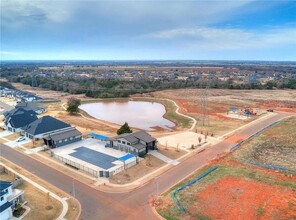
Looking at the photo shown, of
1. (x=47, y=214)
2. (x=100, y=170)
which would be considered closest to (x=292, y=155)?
→ (x=100, y=170)

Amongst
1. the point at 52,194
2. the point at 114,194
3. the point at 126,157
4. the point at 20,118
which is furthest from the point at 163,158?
the point at 20,118

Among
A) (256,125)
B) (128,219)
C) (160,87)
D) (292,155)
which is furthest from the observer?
(160,87)

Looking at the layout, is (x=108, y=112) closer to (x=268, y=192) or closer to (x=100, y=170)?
(x=100, y=170)

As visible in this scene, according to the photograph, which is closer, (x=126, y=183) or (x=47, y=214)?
(x=47, y=214)

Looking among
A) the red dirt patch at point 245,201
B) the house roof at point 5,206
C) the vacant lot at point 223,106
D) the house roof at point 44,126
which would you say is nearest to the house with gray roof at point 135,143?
the house roof at point 44,126

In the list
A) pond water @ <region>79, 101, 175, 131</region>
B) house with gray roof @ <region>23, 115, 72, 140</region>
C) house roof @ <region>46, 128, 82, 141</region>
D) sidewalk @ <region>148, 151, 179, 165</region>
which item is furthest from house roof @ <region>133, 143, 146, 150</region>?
pond water @ <region>79, 101, 175, 131</region>

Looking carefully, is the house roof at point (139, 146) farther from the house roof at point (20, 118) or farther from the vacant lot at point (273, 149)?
the house roof at point (20, 118)

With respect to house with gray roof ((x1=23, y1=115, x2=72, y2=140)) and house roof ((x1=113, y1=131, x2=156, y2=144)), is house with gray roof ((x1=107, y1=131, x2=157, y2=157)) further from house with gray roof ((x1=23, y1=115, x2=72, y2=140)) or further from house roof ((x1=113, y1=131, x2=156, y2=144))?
house with gray roof ((x1=23, y1=115, x2=72, y2=140))
